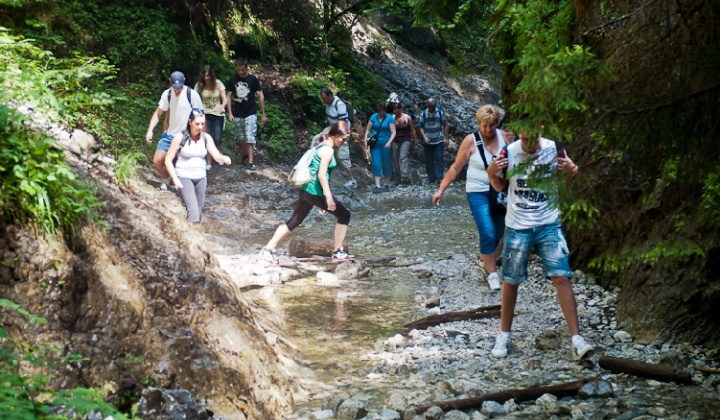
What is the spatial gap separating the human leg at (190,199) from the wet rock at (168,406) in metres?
4.86

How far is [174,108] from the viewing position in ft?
34.6

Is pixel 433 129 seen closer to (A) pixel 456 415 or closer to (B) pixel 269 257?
(B) pixel 269 257

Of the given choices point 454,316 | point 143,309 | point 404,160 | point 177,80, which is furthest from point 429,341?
point 404,160

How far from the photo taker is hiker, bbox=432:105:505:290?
7.59 metres

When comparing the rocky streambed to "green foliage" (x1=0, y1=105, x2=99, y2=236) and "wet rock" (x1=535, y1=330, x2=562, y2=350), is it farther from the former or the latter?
"green foliage" (x1=0, y1=105, x2=99, y2=236)

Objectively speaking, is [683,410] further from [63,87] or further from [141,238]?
[63,87]

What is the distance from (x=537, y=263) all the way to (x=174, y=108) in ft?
18.8

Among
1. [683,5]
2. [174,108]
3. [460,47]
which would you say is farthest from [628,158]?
[460,47]

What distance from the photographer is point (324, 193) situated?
9.52 m

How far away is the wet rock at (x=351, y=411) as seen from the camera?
5.06 meters

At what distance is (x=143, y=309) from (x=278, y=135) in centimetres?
1404

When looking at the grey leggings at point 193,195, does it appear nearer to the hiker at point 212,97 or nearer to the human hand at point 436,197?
the human hand at point 436,197

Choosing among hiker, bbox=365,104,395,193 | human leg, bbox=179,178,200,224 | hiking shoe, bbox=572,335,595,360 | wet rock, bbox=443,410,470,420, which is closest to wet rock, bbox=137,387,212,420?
wet rock, bbox=443,410,470,420

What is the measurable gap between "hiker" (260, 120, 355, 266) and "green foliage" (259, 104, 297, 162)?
26.7 ft
